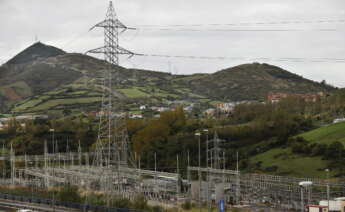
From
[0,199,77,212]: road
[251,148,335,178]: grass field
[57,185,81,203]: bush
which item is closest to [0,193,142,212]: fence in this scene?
[0,199,77,212]: road

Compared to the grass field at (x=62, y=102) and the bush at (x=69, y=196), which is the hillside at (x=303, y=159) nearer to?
the bush at (x=69, y=196)

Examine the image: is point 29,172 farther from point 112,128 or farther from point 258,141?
point 112,128

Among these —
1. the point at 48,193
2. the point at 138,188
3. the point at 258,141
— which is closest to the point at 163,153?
the point at 258,141

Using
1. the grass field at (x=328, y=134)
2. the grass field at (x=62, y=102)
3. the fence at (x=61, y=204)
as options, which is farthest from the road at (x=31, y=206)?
the grass field at (x=62, y=102)

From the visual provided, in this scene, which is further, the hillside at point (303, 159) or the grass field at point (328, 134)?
the grass field at point (328, 134)

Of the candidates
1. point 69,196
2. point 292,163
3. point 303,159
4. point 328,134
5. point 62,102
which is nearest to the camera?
point 69,196

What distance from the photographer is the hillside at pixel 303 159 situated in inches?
3219

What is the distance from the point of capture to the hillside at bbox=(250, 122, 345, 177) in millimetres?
81750

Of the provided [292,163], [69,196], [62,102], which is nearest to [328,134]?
[292,163]

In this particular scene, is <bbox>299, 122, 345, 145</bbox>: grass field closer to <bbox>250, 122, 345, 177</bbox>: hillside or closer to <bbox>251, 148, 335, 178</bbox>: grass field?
<bbox>250, 122, 345, 177</bbox>: hillside

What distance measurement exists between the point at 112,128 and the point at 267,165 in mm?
44132

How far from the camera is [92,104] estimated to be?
587 feet

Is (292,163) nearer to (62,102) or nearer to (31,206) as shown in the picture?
(31,206)

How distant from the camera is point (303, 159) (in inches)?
3435
